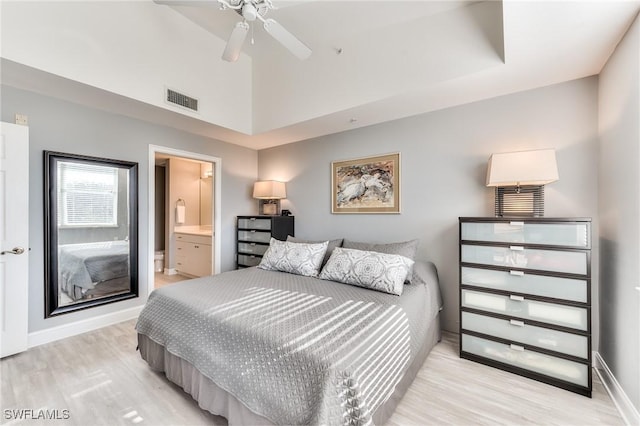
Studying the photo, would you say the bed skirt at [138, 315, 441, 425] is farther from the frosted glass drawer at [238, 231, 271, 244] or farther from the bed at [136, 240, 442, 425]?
the frosted glass drawer at [238, 231, 271, 244]

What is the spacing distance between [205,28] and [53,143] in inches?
80.2

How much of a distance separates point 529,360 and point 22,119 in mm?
4790

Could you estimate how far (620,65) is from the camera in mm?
1790

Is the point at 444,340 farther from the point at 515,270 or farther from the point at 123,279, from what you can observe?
the point at 123,279

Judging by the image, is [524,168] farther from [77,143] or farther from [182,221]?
[182,221]

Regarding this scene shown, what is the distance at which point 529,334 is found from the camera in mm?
2045

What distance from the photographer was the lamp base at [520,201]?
233 centimetres

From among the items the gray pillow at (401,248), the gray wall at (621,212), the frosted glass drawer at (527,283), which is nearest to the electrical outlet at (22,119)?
the gray pillow at (401,248)

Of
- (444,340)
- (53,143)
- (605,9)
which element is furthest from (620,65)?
(53,143)

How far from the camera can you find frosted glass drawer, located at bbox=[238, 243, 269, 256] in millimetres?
3957

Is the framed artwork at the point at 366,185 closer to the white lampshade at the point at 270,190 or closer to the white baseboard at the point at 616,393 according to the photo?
the white lampshade at the point at 270,190

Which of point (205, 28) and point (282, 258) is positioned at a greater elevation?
point (205, 28)

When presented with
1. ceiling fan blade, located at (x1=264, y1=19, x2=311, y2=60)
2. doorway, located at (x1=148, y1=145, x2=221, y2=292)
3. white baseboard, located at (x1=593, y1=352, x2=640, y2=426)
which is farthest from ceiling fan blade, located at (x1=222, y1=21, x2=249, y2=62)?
white baseboard, located at (x1=593, y1=352, x2=640, y2=426)

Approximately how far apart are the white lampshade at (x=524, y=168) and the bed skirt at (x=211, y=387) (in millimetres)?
1496
